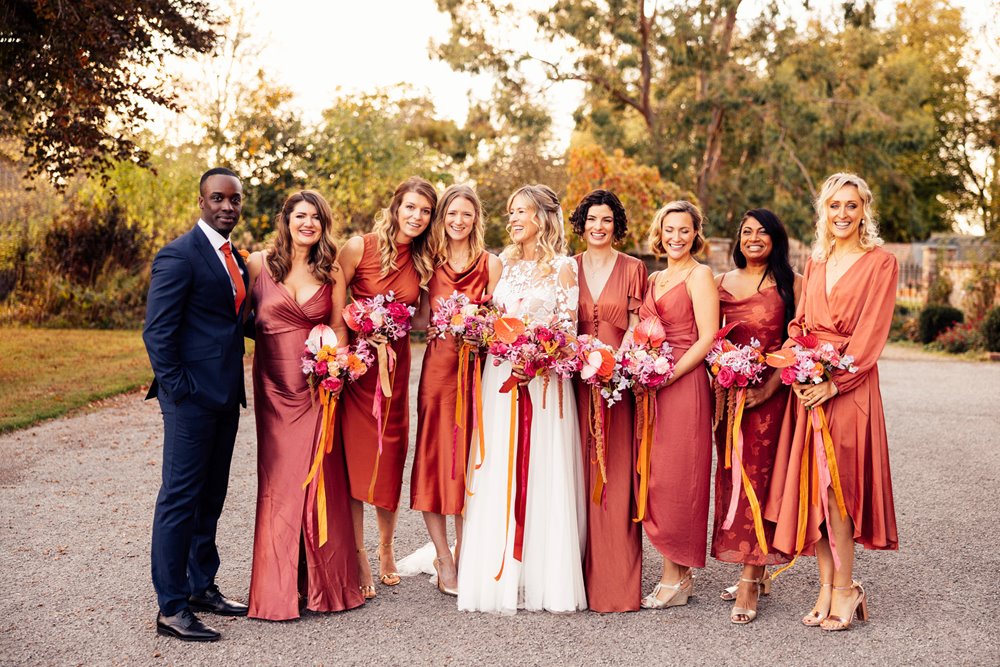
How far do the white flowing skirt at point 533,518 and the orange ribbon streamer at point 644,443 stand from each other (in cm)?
35

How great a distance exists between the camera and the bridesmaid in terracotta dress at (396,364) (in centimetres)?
556

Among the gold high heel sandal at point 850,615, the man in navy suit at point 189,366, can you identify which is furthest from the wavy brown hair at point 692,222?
the man in navy suit at point 189,366

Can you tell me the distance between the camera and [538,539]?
17.8ft

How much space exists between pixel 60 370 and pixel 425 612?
39.5 feet

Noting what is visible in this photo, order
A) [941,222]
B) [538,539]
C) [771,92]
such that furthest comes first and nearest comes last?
[941,222], [771,92], [538,539]

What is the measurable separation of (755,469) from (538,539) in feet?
4.31

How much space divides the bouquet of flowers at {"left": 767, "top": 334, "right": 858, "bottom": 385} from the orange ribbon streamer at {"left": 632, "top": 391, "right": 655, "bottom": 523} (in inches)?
29.5

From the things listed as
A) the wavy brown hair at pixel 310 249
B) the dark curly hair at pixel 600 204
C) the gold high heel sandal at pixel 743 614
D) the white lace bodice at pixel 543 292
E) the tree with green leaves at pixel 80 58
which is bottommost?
the gold high heel sandal at pixel 743 614

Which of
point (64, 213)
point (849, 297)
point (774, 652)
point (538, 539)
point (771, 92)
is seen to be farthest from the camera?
point (771, 92)

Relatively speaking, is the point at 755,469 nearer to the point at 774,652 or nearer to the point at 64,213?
the point at 774,652

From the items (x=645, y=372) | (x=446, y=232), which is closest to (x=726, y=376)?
(x=645, y=372)

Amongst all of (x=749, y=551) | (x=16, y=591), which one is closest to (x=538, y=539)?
(x=749, y=551)

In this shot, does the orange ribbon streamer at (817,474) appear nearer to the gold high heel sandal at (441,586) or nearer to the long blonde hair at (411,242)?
the gold high heel sandal at (441,586)

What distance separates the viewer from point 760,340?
5.49 m
